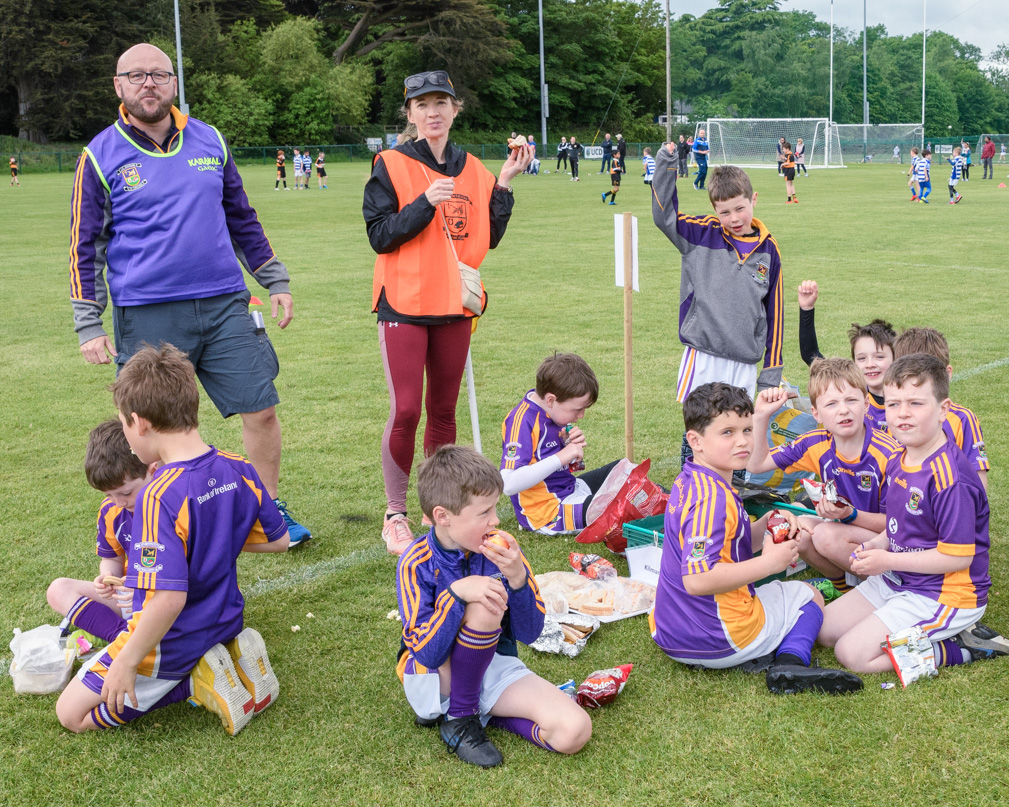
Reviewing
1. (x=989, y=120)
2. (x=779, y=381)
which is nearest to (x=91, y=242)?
(x=779, y=381)

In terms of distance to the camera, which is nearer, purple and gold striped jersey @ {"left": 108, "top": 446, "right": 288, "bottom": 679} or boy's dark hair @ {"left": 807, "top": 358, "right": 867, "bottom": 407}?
purple and gold striped jersey @ {"left": 108, "top": 446, "right": 288, "bottom": 679}

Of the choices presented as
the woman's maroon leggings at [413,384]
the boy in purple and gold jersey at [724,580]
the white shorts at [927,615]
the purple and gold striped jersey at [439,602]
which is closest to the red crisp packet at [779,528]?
the boy in purple and gold jersey at [724,580]

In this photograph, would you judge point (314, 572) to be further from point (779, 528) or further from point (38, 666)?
point (779, 528)

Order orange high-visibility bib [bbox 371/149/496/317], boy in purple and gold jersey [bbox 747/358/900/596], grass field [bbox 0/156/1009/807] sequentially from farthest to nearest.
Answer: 1. orange high-visibility bib [bbox 371/149/496/317]
2. boy in purple and gold jersey [bbox 747/358/900/596]
3. grass field [bbox 0/156/1009/807]

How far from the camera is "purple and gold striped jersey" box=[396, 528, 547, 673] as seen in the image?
118 inches

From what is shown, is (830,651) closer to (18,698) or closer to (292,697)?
(292,697)

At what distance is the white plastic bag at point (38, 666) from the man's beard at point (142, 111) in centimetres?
227

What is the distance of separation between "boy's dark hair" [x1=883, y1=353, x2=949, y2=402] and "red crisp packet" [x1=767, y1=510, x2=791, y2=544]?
26.5 inches

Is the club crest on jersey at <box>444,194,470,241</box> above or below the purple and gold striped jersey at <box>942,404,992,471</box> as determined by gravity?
above

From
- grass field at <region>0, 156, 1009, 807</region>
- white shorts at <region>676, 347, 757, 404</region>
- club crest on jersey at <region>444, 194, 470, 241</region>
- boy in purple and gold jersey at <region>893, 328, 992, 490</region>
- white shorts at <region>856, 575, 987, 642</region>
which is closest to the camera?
grass field at <region>0, 156, 1009, 807</region>

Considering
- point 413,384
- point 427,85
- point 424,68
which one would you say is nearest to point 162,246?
point 413,384

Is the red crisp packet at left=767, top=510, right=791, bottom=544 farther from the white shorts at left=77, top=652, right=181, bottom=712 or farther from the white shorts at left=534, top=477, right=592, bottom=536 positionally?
the white shorts at left=77, top=652, right=181, bottom=712

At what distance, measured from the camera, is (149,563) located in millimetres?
3127

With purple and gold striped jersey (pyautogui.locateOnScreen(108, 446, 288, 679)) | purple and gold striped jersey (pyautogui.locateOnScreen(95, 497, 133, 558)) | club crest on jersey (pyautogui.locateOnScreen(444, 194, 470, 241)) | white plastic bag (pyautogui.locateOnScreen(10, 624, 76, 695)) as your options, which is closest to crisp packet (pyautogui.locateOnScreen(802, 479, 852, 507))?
club crest on jersey (pyautogui.locateOnScreen(444, 194, 470, 241))
